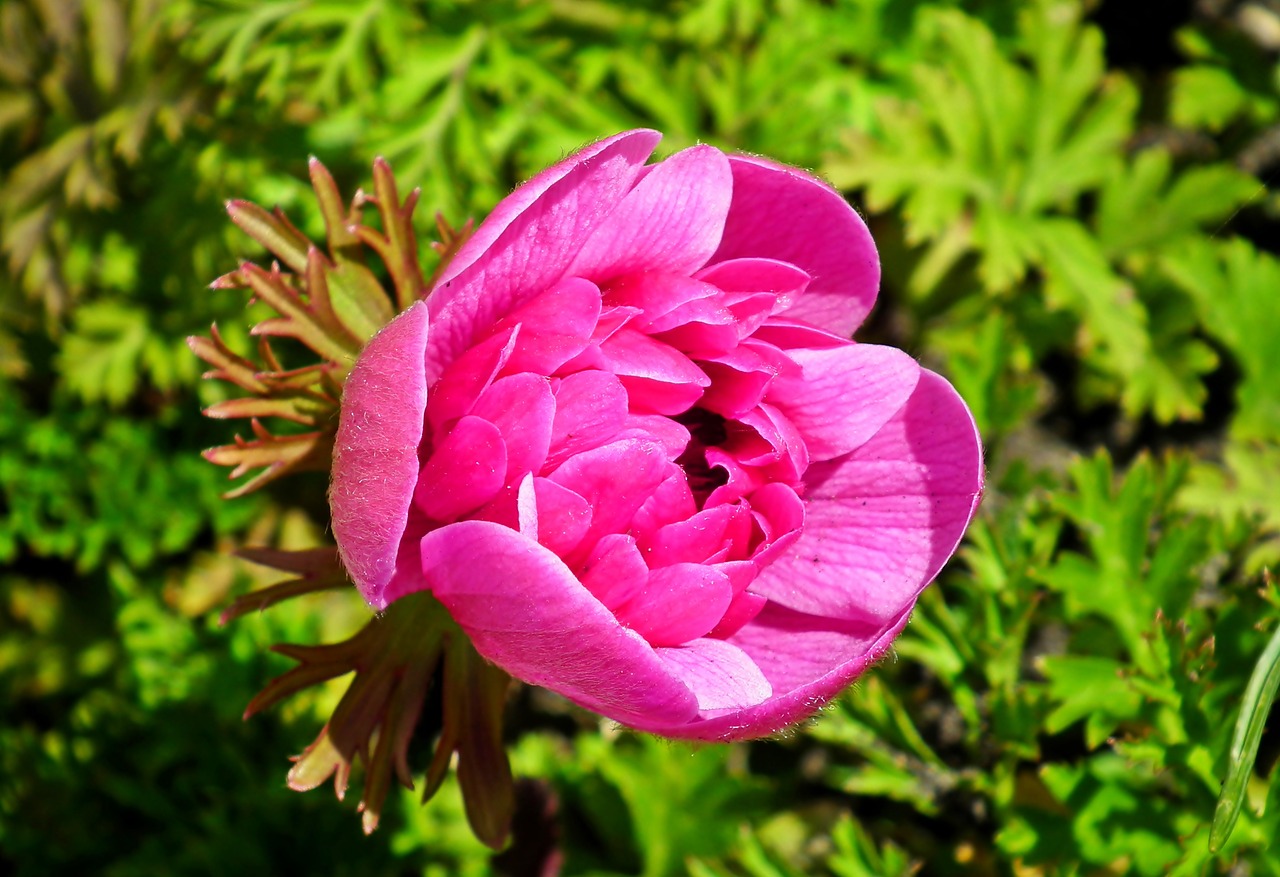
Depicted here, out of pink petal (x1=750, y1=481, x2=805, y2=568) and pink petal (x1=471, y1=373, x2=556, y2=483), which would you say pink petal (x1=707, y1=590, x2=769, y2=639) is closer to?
pink petal (x1=750, y1=481, x2=805, y2=568)

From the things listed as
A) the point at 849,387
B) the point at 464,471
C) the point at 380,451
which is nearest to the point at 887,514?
the point at 849,387

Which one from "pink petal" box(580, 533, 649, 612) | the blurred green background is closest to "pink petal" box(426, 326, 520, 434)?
"pink petal" box(580, 533, 649, 612)

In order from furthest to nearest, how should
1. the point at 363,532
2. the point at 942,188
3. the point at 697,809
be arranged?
the point at 942,188, the point at 697,809, the point at 363,532

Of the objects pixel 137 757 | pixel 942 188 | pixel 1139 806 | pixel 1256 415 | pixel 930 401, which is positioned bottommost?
pixel 137 757

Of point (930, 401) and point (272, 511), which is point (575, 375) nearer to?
point (930, 401)

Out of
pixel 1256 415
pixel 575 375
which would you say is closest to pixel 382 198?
pixel 575 375

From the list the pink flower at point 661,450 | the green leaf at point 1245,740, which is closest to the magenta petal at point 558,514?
the pink flower at point 661,450

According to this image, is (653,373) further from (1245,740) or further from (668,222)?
(1245,740)

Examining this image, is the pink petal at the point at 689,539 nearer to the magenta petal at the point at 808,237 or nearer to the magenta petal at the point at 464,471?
the magenta petal at the point at 464,471
